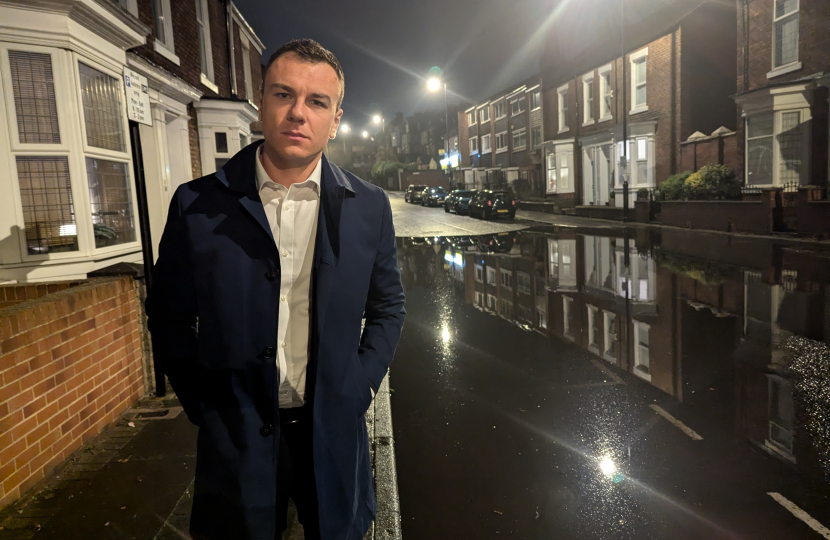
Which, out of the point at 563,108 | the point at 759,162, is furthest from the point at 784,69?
the point at 563,108

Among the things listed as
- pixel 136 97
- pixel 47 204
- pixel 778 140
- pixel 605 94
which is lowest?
pixel 47 204

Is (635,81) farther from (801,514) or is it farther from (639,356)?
(801,514)

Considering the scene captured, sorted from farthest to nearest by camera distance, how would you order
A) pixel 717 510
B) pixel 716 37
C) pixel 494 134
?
pixel 494 134 → pixel 716 37 → pixel 717 510

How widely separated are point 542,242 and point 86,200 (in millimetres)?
14390

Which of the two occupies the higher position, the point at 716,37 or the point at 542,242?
the point at 716,37

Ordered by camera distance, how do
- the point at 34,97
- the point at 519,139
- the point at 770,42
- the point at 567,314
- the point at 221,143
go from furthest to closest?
the point at 519,139 → the point at 770,42 → the point at 221,143 → the point at 567,314 → the point at 34,97

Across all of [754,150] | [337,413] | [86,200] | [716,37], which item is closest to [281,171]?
[337,413]

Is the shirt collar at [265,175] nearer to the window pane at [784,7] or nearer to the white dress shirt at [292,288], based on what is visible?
the white dress shirt at [292,288]

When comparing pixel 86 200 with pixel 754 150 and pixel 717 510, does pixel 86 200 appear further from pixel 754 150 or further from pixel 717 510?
pixel 754 150

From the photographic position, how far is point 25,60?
20.4ft

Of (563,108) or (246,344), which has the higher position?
(563,108)

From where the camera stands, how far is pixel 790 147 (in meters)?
19.8

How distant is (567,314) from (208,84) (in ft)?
35.0

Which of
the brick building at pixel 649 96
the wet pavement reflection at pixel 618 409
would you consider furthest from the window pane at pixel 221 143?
the brick building at pixel 649 96
